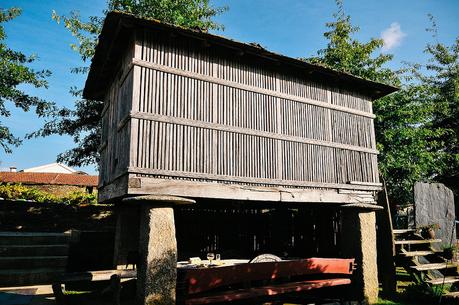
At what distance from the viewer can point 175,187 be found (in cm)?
586

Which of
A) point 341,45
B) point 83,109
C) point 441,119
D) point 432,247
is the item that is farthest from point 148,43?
point 441,119

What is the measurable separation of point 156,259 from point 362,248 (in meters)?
4.84

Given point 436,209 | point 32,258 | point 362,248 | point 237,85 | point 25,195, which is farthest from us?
point 25,195

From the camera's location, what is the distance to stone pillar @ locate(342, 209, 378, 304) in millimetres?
7180

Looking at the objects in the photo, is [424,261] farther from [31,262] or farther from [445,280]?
[31,262]

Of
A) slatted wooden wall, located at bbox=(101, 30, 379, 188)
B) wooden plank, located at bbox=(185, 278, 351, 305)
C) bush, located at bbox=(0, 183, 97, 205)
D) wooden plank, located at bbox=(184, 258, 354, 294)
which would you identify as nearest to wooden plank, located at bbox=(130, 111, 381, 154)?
slatted wooden wall, located at bbox=(101, 30, 379, 188)

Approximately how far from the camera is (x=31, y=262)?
8.73 metres

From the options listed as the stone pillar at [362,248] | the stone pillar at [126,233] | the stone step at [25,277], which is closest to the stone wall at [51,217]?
the stone pillar at [126,233]

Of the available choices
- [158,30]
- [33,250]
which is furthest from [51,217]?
[158,30]

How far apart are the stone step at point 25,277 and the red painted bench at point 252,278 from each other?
4.51 meters

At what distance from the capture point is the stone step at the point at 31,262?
838cm

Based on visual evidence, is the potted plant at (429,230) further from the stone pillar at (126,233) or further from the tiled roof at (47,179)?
the tiled roof at (47,179)

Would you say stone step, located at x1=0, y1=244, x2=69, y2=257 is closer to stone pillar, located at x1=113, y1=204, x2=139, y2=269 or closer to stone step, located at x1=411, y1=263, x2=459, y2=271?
stone pillar, located at x1=113, y1=204, x2=139, y2=269

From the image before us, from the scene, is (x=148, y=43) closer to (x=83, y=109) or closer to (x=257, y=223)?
(x=257, y=223)
